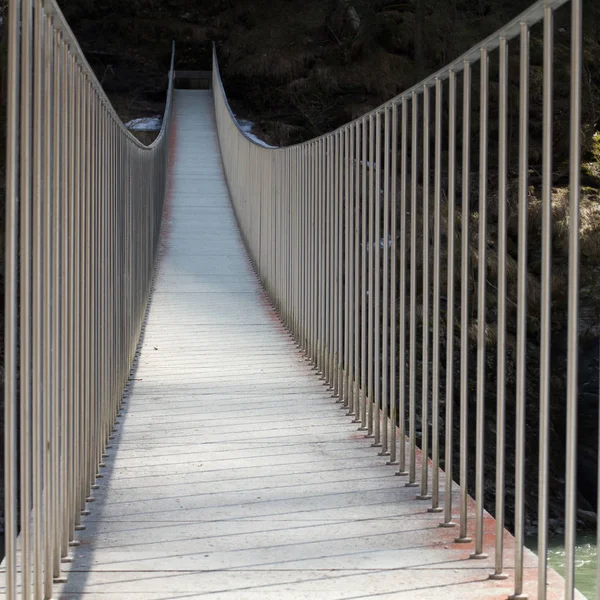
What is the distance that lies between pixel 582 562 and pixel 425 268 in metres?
4.93

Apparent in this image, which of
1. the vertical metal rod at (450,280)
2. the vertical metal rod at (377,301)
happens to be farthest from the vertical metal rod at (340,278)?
the vertical metal rod at (450,280)

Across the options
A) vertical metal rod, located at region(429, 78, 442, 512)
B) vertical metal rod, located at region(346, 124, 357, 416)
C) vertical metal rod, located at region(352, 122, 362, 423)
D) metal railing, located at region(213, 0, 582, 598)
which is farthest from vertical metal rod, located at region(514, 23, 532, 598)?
vertical metal rod, located at region(346, 124, 357, 416)

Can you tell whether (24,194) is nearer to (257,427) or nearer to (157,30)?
(257,427)

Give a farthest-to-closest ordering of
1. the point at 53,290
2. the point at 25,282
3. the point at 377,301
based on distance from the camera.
→ the point at 377,301, the point at 53,290, the point at 25,282

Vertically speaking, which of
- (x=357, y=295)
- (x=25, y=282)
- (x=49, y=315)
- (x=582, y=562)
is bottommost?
(x=582, y=562)

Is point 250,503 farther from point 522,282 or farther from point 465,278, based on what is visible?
point 522,282

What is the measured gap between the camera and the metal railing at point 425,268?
2.53 meters

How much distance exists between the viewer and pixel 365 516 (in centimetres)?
371

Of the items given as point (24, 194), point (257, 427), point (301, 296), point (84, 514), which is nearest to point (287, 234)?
point (301, 296)

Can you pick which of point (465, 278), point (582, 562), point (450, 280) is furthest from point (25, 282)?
point (582, 562)

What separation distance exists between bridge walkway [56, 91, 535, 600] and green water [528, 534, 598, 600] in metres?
2.14

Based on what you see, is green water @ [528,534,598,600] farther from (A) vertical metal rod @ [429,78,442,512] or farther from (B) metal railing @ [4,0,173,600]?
(B) metal railing @ [4,0,173,600]

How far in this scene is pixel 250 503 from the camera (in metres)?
3.90

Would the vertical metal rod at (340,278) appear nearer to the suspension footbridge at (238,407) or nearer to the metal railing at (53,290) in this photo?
the suspension footbridge at (238,407)
